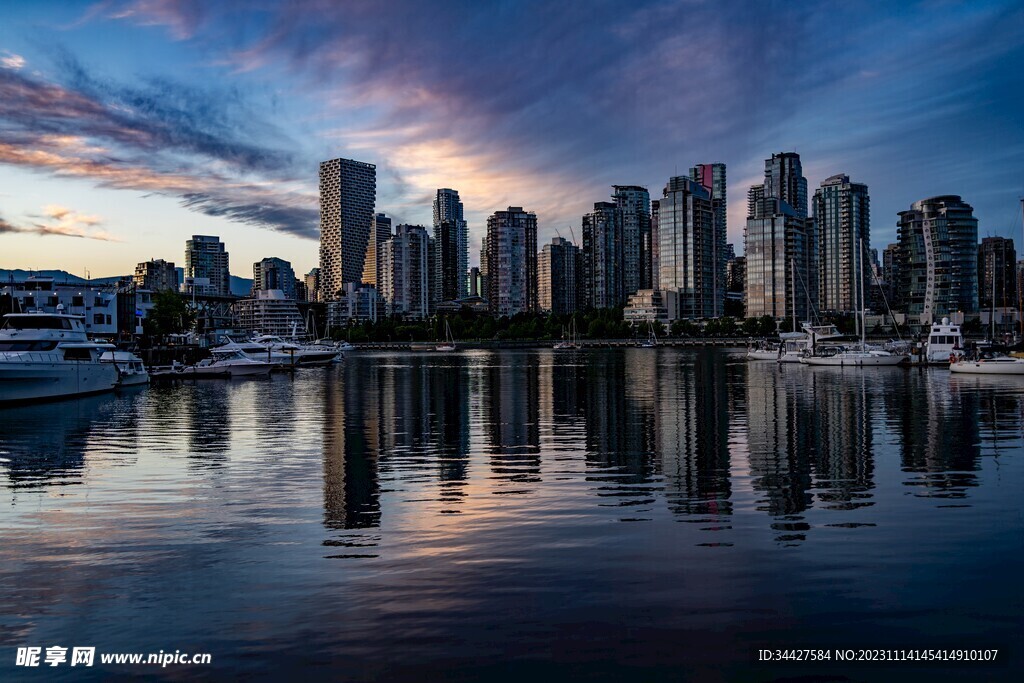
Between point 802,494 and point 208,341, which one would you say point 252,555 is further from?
point 208,341

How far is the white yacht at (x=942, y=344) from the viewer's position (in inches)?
4094

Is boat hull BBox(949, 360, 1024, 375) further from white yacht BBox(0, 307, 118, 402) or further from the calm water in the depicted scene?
white yacht BBox(0, 307, 118, 402)

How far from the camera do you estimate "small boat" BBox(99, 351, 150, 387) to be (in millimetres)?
80000

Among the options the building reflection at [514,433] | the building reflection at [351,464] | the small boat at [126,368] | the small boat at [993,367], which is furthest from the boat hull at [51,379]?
the small boat at [993,367]

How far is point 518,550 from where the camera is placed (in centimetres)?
1664

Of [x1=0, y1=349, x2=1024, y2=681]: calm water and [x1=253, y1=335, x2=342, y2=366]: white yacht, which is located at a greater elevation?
[x1=253, y1=335, x2=342, y2=366]: white yacht

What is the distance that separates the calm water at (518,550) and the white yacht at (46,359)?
82.1ft

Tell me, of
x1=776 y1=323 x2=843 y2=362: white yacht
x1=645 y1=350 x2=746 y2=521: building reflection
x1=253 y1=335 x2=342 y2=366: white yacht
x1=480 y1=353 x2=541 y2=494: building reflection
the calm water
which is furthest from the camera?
x1=253 y1=335 x2=342 y2=366: white yacht

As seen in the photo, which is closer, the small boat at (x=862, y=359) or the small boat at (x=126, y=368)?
the small boat at (x=126, y=368)

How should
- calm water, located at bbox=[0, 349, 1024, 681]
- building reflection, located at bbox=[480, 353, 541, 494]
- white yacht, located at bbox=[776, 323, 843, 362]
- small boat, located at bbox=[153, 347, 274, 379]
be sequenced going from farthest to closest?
white yacht, located at bbox=[776, 323, 843, 362], small boat, located at bbox=[153, 347, 274, 379], building reflection, located at bbox=[480, 353, 541, 494], calm water, located at bbox=[0, 349, 1024, 681]

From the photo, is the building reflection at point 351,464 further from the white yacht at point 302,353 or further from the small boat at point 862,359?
the white yacht at point 302,353

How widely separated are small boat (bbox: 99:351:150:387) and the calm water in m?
45.0

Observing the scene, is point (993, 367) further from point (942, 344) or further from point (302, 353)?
point (302, 353)

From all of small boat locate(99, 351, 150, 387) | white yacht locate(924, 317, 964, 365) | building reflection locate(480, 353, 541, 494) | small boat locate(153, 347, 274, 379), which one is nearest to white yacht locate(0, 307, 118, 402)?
small boat locate(99, 351, 150, 387)
